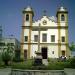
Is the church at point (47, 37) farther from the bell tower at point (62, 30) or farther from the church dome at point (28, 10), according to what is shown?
the church dome at point (28, 10)

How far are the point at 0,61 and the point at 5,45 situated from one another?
28.8 meters

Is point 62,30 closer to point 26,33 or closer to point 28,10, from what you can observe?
point 26,33

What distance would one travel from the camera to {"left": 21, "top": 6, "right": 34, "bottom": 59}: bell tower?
48.1 metres

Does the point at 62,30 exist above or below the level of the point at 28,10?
below

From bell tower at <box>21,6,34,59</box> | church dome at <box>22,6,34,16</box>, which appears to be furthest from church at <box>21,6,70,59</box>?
church dome at <box>22,6,34,16</box>

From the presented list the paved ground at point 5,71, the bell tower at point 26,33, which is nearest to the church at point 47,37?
the bell tower at point 26,33

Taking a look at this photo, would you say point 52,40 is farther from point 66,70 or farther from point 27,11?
point 66,70

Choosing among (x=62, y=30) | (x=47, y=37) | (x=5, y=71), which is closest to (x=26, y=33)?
(x=47, y=37)

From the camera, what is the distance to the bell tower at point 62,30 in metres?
47.7

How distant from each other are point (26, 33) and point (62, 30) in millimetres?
7539

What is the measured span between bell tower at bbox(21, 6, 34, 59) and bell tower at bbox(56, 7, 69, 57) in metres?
6.05

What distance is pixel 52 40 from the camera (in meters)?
48.5

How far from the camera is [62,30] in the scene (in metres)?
48.6

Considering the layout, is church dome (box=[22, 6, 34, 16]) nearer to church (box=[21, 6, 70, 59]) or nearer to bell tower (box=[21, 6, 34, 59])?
bell tower (box=[21, 6, 34, 59])
